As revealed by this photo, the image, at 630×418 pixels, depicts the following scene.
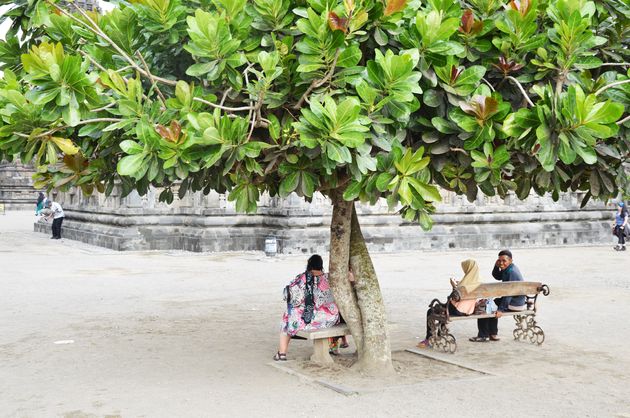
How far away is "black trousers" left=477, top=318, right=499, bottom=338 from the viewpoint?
10446 millimetres

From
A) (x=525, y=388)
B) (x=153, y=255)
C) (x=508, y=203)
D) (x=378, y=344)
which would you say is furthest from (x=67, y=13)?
(x=508, y=203)

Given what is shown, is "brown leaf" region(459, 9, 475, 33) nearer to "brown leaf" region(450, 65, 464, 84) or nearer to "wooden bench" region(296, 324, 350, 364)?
"brown leaf" region(450, 65, 464, 84)

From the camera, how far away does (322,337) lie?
870cm

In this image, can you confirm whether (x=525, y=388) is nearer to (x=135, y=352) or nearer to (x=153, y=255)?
(x=135, y=352)

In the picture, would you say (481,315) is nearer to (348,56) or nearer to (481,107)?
(481,107)

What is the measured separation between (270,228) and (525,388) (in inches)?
572

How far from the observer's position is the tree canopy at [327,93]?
5.81m

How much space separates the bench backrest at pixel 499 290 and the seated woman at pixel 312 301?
174 centimetres

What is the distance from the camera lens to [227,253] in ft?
71.1

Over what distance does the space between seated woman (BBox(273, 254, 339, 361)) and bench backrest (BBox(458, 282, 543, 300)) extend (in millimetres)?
1735

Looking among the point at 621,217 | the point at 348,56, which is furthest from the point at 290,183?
the point at 621,217

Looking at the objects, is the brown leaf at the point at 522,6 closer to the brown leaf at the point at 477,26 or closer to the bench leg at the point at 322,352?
the brown leaf at the point at 477,26

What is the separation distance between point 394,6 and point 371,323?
3.58 m

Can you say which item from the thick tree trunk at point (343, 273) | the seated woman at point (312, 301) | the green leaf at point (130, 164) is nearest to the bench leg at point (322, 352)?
the seated woman at point (312, 301)
